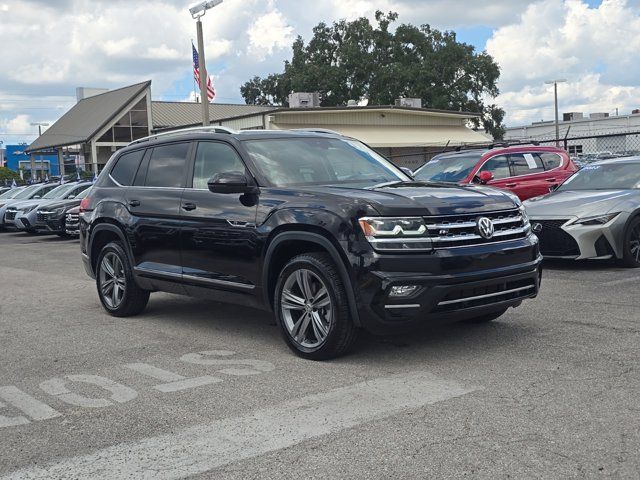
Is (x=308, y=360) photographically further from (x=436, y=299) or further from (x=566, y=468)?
(x=566, y=468)

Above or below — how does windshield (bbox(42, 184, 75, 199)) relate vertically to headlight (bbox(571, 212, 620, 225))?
above

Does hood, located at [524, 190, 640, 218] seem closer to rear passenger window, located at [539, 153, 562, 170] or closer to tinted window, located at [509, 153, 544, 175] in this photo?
tinted window, located at [509, 153, 544, 175]

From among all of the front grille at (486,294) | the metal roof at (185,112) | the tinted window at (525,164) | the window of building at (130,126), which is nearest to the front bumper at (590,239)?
the front grille at (486,294)

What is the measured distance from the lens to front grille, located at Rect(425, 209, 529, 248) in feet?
18.1

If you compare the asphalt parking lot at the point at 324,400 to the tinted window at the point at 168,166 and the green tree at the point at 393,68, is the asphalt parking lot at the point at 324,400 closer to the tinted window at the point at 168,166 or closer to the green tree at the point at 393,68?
the tinted window at the point at 168,166

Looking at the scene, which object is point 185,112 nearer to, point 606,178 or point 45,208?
point 45,208

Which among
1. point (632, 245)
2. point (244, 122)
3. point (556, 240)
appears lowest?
point (632, 245)

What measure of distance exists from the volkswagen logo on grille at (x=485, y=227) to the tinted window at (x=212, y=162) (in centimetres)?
217

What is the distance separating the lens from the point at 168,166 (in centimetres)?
759

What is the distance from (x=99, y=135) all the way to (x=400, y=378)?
47.0 m

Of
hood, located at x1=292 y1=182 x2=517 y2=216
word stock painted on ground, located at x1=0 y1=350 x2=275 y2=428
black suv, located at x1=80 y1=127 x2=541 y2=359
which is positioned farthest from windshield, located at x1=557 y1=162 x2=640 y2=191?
word stock painted on ground, located at x1=0 y1=350 x2=275 y2=428

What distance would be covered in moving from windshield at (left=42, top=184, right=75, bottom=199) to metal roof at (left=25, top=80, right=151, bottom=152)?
24753mm

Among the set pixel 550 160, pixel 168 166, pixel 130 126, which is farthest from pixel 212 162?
pixel 130 126

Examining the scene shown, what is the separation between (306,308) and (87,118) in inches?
1994
